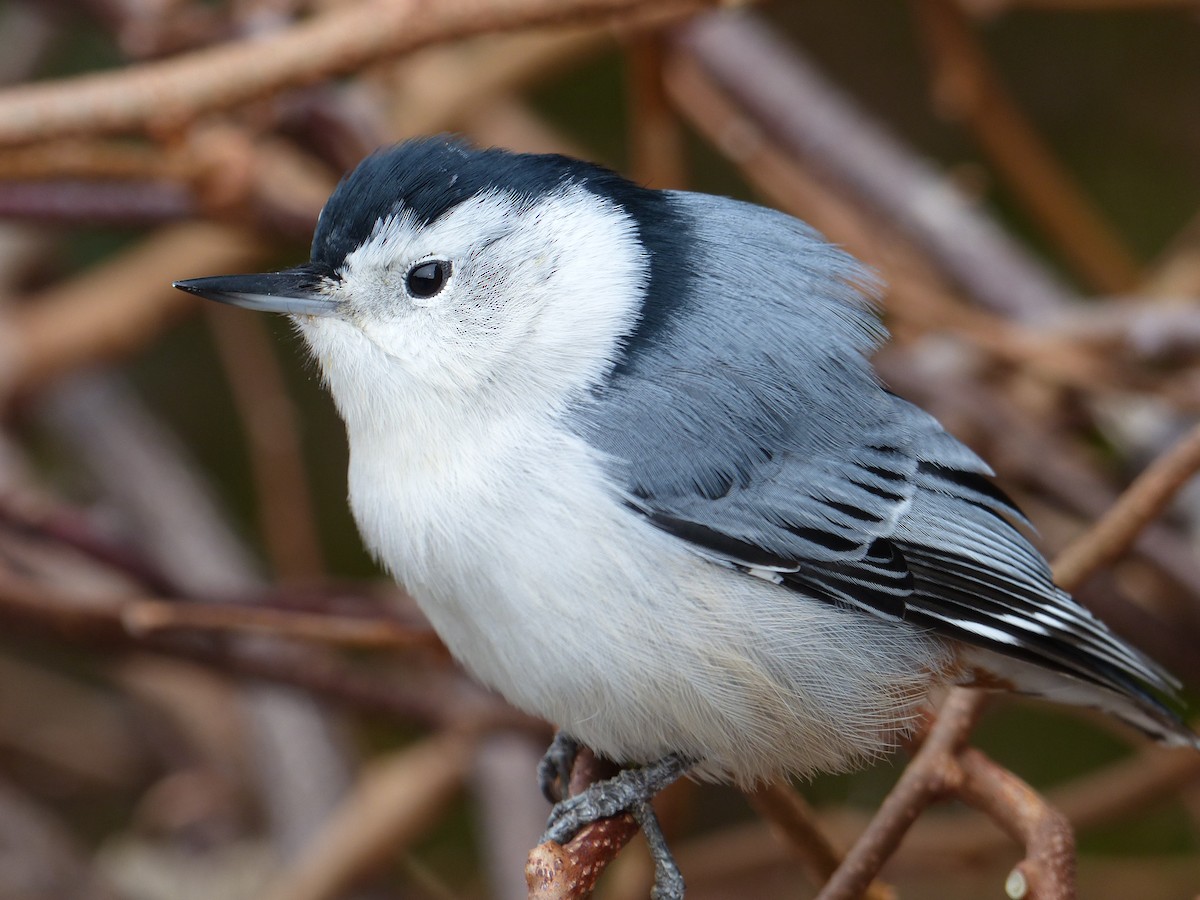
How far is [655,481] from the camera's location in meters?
1.31

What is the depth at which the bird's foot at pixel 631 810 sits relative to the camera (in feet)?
4.24

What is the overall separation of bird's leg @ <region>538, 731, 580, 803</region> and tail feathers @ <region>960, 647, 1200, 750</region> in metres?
0.42

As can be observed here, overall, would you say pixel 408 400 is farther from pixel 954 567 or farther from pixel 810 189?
pixel 810 189

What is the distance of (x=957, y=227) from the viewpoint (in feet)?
7.67

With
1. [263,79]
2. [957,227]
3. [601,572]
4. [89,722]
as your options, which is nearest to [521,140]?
[957,227]

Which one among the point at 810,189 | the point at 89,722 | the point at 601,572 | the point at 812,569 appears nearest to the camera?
the point at 601,572

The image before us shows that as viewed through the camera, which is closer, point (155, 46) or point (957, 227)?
point (155, 46)

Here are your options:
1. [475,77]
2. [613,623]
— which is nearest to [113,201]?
[475,77]

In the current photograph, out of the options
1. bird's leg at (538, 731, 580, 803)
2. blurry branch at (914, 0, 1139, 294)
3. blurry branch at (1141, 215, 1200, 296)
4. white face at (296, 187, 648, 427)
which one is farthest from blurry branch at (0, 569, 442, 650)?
blurry branch at (1141, 215, 1200, 296)

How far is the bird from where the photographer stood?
1292mm

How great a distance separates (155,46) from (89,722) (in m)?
1.36

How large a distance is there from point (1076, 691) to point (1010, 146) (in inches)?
49.6

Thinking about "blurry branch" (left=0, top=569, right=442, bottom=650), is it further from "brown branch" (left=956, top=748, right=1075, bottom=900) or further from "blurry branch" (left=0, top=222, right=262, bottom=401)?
"blurry branch" (left=0, top=222, right=262, bottom=401)

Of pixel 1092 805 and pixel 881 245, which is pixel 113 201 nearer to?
pixel 881 245
